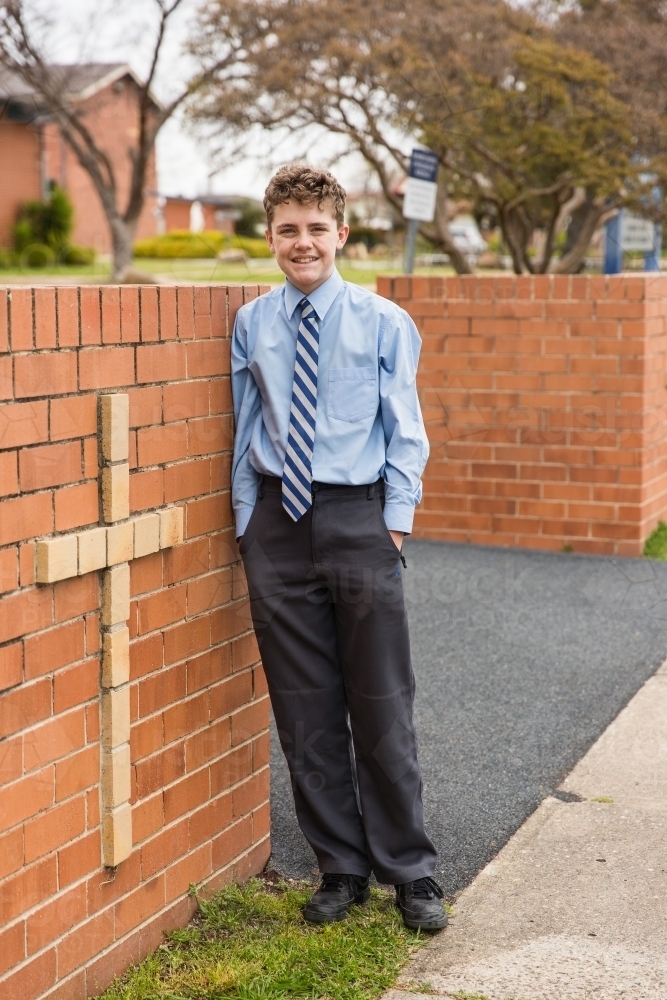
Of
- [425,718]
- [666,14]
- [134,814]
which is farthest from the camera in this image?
[666,14]

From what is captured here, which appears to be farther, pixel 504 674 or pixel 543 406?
pixel 543 406

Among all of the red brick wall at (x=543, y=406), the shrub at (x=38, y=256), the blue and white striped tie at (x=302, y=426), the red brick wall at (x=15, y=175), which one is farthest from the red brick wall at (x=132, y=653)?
the red brick wall at (x=15, y=175)

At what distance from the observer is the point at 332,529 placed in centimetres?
320

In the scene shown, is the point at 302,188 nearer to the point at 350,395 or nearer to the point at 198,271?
the point at 350,395

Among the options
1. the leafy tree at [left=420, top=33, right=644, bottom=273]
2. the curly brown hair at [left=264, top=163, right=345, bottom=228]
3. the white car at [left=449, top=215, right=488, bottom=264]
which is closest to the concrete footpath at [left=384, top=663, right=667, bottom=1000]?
the curly brown hair at [left=264, top=163, right=345, bottom=228]

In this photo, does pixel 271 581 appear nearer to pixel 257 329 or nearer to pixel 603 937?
pixel 257 329

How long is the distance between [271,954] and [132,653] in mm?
835

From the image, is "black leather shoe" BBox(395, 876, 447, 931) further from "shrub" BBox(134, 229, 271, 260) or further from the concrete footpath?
"shrub" BBox(134, 229, 271, 260)

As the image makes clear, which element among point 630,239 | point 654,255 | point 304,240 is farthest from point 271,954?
point 654,255

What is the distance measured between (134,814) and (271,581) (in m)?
0.68

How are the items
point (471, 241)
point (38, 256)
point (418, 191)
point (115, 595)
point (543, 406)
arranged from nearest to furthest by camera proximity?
point (115, 595), point (543, 406), point (418, 191), point (471, 241), point (38, 256)

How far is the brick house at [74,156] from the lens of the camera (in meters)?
19.9

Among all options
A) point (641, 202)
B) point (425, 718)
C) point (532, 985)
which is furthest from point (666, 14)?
point (532, 985)

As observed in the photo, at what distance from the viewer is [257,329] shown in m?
3.32
